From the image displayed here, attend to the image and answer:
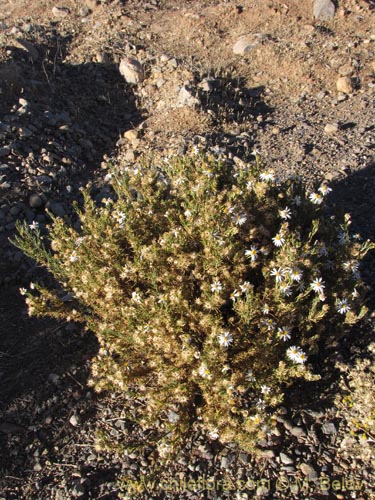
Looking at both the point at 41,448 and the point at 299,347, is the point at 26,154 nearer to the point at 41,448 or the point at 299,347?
the point at 41,448

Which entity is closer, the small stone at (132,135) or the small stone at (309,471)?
the small stone at (309,471)

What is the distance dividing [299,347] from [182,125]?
460 centimetres

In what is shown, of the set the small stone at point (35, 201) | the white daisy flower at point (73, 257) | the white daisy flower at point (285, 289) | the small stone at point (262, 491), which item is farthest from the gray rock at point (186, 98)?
the small stone at point (262, 491)

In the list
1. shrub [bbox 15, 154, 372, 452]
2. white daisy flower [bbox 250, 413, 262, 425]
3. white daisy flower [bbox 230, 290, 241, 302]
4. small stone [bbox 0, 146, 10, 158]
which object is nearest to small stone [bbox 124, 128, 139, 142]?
small stone [bbox 0, 146, 10, 158]

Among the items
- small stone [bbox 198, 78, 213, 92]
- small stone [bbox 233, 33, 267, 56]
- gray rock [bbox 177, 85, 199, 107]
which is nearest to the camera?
gray rock [bbox 177, 85, 199, 107]

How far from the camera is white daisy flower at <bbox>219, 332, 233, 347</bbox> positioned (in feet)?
10.1

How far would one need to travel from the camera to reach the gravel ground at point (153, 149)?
3314 millimetres

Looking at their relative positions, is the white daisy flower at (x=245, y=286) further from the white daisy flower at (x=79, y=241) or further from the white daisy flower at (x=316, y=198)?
the white daisy flower at (x=79, y=241)

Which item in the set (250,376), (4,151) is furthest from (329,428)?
(4,151)

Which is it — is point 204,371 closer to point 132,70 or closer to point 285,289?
point 285,289

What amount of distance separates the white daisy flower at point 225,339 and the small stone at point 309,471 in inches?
40.7

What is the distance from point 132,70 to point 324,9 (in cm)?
413

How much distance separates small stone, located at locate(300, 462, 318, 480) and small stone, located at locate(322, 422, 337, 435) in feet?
0.91

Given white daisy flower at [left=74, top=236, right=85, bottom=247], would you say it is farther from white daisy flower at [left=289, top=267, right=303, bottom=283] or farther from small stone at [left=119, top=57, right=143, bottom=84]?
small stone at [left=119, top=57, right=143, bottom=84]
